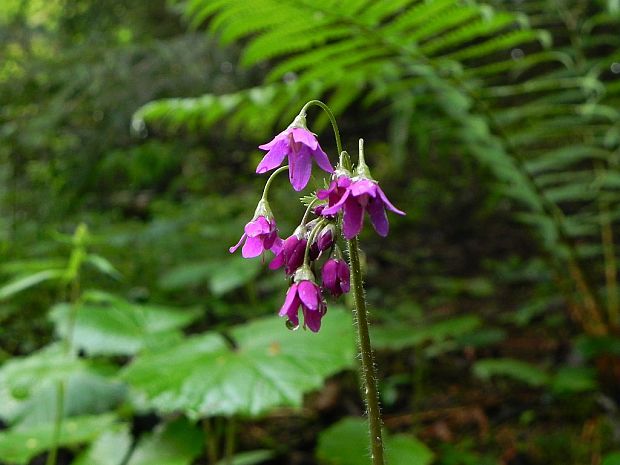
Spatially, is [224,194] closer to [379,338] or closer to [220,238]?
[220,238]

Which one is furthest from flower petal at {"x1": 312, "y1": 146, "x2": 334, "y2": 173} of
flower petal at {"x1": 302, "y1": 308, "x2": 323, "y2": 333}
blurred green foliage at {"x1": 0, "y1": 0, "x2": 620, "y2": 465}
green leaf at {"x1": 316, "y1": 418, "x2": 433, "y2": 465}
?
green leaf at {"x1": 316, "y1": 418, "x2": 433, "y2": 465}

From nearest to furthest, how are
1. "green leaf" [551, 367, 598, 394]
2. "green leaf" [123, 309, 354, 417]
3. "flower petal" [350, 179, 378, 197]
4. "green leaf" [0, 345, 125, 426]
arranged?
"flower petal" [350, 179, 378, 197] → "green leaf" [123, 309, 354, 417] → "green leaf" [0, 345, 125, 426] → "green leaf" [551, 367, 598, 394]

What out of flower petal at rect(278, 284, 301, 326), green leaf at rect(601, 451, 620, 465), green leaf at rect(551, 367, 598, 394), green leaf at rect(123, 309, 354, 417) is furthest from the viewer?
green leaf at rect(551, 367, 598, 394)

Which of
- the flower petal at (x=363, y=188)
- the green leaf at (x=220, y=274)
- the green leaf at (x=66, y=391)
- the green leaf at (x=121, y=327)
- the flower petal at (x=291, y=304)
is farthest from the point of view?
the green leaf at (x=220, y=274)

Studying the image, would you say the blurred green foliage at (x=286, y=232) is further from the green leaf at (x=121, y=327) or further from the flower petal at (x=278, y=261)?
the flower petal at (x=278, y=261)

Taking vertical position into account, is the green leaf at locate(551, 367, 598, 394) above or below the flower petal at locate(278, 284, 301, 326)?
below

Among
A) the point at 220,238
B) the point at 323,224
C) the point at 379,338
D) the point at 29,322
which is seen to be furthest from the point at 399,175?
the point at 323,224

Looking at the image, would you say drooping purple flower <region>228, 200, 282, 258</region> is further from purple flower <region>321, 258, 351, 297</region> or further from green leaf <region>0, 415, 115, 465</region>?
green leaf <region>0, 415, 115, 465</region>

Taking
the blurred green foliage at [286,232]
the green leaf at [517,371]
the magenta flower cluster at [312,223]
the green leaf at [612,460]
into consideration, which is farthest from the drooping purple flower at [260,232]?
the green leaf at [517,371]
